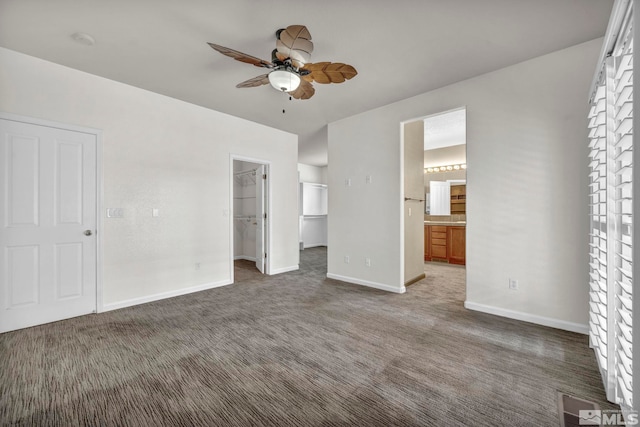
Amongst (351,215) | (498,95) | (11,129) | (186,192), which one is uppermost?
(498,95)

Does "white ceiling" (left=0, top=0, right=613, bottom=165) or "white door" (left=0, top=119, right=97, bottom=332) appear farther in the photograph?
"white door" (left=0, top=119, right=97, bottom=332)

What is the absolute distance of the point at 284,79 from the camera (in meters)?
2.35

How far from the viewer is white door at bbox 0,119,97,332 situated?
8.74ft

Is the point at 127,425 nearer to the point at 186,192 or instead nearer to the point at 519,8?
the point at 186,192

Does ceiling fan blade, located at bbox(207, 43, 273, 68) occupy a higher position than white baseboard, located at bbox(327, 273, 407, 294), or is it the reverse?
ceiling fan blade, located at bbox(207, 43, 273, 68)

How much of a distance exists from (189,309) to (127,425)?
1.87 m

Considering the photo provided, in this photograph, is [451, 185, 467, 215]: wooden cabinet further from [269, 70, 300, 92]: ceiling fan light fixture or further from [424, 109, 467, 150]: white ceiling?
[269, 70, 300, 92]: ceiling fan light fixture

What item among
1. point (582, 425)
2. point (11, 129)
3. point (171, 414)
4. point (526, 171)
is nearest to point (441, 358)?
point (582, 425)

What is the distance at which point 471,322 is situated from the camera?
9.42 feet

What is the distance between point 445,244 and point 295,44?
17.8 ft

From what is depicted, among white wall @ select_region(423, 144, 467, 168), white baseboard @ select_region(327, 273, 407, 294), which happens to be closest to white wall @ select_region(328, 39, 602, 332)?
white baseboard @ select_region(327, 273, 407, 294)

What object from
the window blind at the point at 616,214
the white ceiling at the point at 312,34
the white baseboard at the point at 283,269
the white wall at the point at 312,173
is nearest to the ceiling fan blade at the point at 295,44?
the white ceiling at the point at 312,34

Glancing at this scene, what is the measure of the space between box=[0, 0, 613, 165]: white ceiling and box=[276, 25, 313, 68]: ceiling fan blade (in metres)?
0.29

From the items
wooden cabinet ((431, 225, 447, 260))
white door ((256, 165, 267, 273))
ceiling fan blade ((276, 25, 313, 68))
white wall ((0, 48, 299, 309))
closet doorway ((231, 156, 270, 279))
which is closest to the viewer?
ceiling fan blade ((276, 25, 313, 68))
